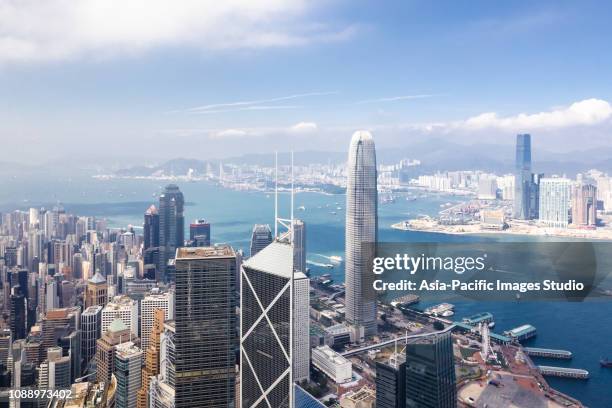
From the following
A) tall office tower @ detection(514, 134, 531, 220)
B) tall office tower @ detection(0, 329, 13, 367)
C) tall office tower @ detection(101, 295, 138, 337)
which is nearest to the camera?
tall office tower @ detection(0, 329, 13, 367)

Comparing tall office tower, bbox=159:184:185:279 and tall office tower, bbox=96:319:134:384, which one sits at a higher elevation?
tall office tower, bbox=159:184:185:279

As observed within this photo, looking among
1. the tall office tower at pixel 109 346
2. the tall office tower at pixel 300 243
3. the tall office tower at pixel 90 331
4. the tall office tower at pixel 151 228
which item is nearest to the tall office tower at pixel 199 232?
the tall office tower at pixel 151 228

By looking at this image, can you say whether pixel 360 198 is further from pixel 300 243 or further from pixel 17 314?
pixel 17 314

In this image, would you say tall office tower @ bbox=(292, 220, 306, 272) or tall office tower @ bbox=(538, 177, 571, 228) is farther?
tall office tower @ bbox=(538, 177, 571, 228)

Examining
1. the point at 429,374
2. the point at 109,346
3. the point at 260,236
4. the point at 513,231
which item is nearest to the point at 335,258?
the point at 260,236

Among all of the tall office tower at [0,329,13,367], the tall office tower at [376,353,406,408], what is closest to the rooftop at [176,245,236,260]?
the tall office tower at [376,353,406,408]

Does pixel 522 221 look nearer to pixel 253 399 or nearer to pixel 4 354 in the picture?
pixel 253 399

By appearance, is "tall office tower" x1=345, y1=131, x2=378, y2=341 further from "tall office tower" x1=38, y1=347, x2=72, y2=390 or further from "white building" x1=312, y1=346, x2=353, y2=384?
"tall office tower" x1=38, y1=347, x2=72, y2=390
